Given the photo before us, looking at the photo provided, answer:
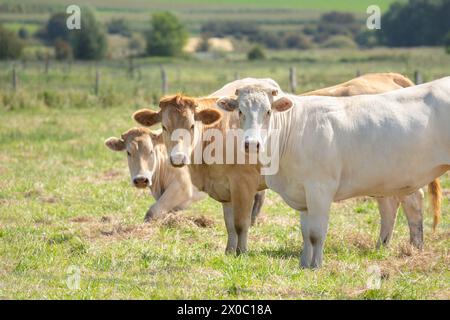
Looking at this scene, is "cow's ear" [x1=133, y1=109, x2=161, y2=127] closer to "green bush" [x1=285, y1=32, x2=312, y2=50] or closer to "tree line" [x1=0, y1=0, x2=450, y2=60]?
"tree line" [x1=0, y1=0, x2=450, y2=60]

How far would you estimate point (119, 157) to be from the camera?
57.7 feet

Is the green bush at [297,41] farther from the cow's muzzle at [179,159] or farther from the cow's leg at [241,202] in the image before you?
the cow's muzzle at [179,159]

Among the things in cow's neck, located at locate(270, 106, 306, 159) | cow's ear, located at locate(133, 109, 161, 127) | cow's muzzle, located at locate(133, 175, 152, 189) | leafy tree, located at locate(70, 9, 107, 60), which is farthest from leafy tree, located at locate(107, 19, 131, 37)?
cow's neck, located at locate(270, 106, 306, 159)

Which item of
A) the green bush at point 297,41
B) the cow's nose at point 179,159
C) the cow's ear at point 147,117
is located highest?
the cow's ear at point 147,117

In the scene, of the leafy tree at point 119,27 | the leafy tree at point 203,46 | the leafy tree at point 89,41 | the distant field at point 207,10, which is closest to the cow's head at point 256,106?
the leafy tree at point 89,41

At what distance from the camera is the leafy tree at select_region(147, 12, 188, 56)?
82188 mm

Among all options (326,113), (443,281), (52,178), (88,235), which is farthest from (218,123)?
(52,178)

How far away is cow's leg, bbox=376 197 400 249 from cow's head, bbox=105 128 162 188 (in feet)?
10.0

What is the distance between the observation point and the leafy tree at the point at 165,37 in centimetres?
8219

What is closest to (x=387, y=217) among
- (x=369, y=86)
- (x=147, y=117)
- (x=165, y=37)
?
(x=369, y=86)

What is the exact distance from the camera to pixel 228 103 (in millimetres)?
8977

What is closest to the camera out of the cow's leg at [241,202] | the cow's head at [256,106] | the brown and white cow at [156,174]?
the cow's head at [256,106]

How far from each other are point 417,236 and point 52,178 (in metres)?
6.92
